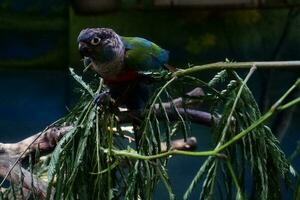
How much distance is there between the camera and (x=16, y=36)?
8.39 ft

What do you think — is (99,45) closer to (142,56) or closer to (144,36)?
(142,56)

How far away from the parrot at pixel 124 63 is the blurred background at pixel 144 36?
121 cm

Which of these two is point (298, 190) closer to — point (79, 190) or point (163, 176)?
point (163, 176)

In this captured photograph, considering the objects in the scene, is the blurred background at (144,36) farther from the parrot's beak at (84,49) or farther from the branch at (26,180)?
the parrot's beak at (84,49)

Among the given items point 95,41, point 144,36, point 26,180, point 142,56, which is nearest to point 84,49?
point 95,41

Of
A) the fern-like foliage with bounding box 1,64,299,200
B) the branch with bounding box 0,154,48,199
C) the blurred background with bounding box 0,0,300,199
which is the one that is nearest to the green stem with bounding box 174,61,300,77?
the fern-like foliage with bounding box 1,64,299,200

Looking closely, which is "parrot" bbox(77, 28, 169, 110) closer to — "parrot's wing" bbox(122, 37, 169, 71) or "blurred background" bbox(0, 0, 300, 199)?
"parrot's wing" bbox(122, 37, 169, 71)

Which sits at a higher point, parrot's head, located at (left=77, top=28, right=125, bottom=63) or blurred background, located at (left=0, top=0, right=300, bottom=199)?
parrot's head, located at (left=77, top=28, right=125, bottom=63)

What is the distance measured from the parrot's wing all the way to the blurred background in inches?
47.0

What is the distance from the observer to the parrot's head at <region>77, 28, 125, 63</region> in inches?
45.3

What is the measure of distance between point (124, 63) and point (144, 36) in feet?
4.41

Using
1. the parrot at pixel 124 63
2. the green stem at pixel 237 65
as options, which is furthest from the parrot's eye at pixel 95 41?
the green stem at pixel 237 65

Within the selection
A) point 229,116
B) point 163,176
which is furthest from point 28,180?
point 229,116

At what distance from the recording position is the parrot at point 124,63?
1192 millimetres
